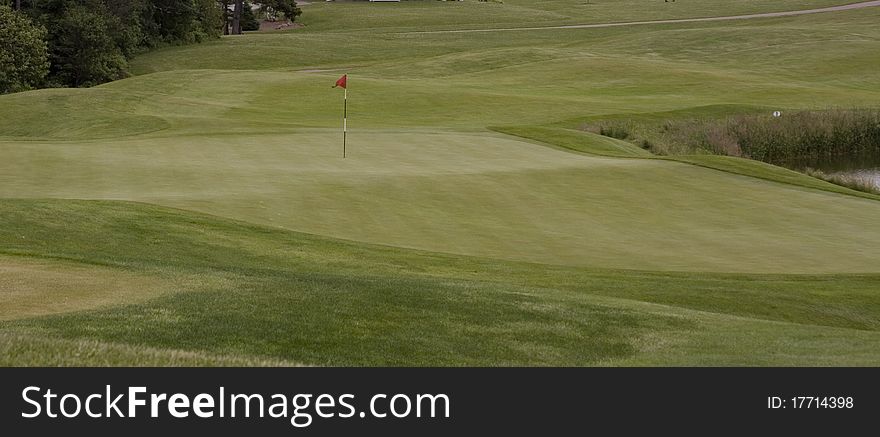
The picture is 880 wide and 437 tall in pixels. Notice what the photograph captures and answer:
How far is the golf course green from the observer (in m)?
9.84

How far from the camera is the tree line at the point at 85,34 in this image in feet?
180

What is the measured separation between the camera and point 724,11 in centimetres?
9912

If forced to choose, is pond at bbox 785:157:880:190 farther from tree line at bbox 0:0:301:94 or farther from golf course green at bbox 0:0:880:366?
tree line at bbox 0:0:301:94

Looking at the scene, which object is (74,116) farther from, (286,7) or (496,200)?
(286,7)

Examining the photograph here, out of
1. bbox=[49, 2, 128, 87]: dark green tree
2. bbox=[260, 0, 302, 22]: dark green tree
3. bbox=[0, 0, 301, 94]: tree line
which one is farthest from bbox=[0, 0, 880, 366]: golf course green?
bbox=[260, 0, 302, 22]: dark green tree

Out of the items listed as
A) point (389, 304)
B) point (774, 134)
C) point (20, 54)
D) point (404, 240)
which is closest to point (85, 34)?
point (20, 54)

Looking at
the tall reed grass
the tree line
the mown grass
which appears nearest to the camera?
the mown grass

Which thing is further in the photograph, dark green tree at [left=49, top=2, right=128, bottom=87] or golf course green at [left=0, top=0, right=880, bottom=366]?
dark green tree at [left=49, top=2, right=128, bottom=87]

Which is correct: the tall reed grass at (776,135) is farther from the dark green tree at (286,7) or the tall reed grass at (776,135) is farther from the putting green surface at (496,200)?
the dark green tree at (286,7)
